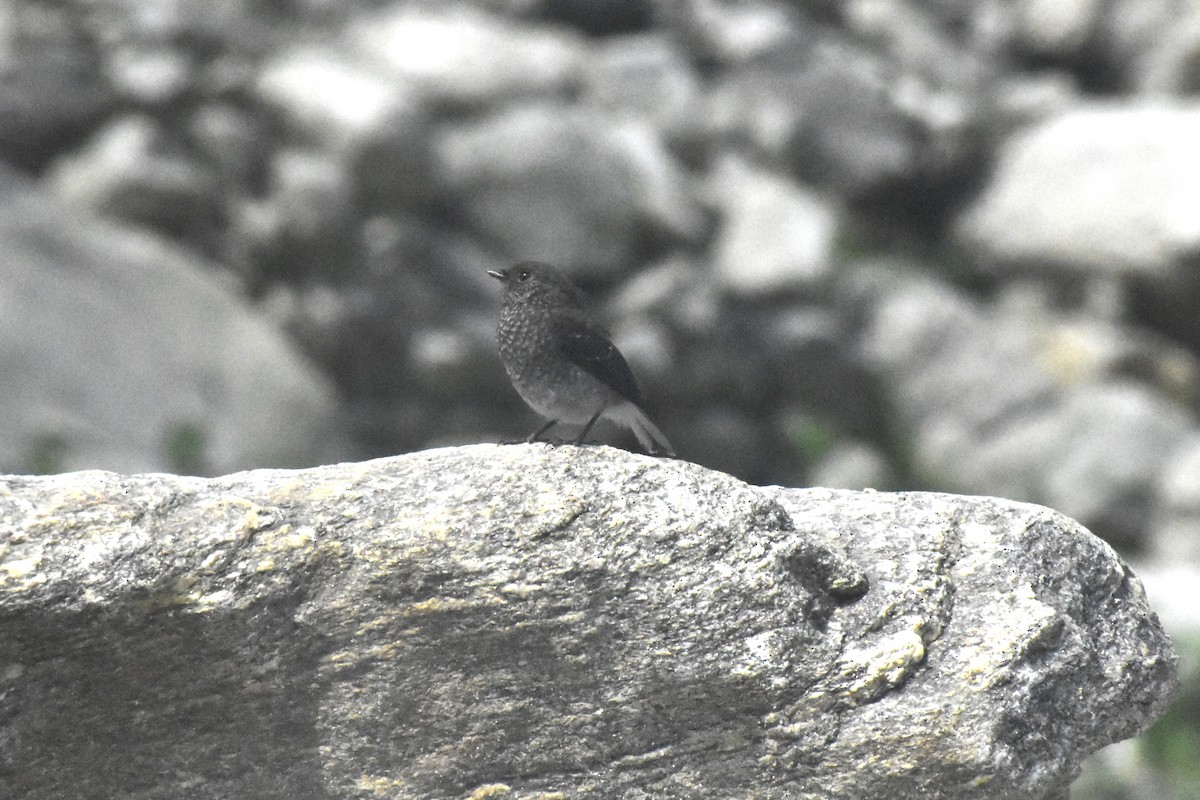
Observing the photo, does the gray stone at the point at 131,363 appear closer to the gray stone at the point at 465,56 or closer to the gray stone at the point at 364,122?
the gray stone at the point at 364,122

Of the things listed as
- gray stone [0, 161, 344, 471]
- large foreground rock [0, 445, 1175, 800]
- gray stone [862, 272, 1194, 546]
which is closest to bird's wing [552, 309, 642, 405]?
large foreground rock [0, 445, 1175, 800]

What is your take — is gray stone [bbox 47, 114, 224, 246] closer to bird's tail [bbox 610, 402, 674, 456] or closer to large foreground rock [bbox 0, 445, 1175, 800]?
bird's tail [bbox 610, 402, 674, 456]

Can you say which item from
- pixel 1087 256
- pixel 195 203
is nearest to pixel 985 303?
pixel 1087 256

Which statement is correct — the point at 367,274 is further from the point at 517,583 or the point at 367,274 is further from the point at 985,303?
the point at 517,583

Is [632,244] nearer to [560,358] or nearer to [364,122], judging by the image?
[364,122]

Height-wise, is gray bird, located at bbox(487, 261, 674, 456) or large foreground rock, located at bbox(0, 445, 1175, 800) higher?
gray bird, located at bbox(487, 261, 674, 456)

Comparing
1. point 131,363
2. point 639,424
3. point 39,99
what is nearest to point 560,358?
point 639,424
